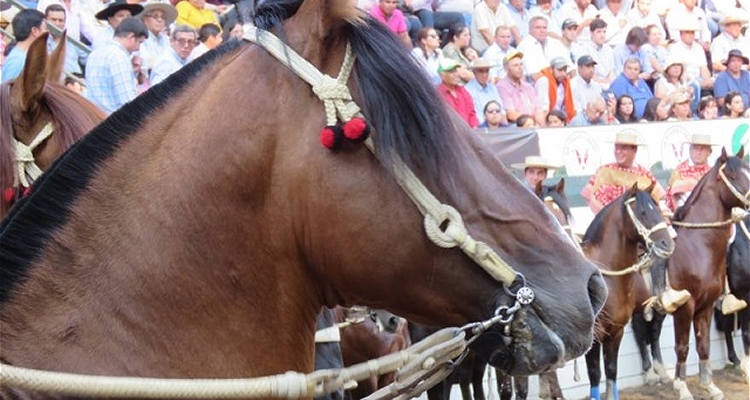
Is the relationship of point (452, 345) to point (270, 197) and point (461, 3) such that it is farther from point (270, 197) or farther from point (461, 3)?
point (461, 3)

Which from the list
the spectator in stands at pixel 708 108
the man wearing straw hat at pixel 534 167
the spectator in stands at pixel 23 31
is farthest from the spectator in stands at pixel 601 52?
the spectator in stands at pixel 23 31

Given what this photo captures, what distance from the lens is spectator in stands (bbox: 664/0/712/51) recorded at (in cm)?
1744

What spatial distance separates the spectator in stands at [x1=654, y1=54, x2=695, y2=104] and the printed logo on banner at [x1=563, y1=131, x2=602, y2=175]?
156 inches

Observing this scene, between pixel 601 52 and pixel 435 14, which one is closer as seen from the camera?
pixel 435 14

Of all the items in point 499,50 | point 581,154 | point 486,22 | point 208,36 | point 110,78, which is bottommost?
point 581,154

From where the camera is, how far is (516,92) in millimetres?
12938

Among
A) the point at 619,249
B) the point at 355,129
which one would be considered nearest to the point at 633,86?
the point at 619,249

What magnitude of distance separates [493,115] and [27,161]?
30.1 feet

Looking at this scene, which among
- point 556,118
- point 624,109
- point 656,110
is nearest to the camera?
point 556,118

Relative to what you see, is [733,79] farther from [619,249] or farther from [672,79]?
[619,249]

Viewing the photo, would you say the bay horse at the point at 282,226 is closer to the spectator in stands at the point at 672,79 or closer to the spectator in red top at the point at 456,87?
the spectator in red top at the point at 456,87

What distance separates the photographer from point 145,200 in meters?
2.00

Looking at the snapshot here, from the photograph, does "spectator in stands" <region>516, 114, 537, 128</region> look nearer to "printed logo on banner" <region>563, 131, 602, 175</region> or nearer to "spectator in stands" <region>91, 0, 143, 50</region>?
"printed logo on banner" <region>563, 131, 602, 175</region>

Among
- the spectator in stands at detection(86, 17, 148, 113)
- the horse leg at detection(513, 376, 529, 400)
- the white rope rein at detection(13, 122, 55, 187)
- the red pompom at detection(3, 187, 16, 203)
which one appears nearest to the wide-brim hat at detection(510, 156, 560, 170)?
the horse leg at detection(513, 376, 529, 400)
